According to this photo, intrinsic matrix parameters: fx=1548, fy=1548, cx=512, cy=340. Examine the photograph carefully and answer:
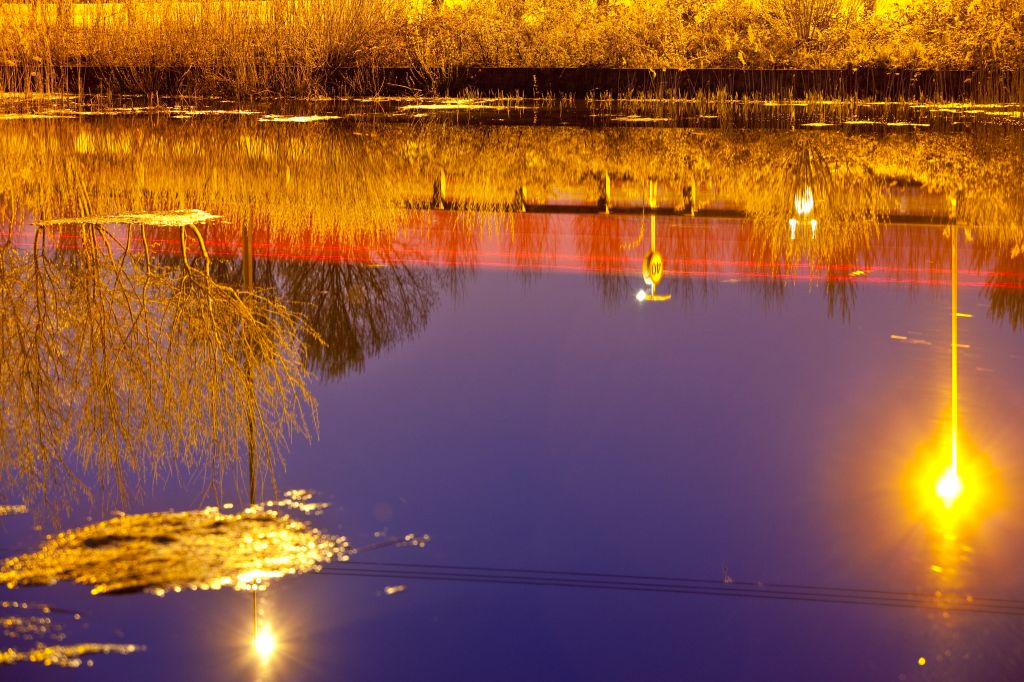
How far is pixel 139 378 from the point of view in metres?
7.35

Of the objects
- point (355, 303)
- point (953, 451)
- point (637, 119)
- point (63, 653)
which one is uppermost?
point (637, 119)

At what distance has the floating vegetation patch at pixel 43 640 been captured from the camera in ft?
14.3

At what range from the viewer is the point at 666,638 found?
4453 mm

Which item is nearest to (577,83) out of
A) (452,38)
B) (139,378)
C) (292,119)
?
(452,38)

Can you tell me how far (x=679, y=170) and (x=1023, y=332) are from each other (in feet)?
25.2

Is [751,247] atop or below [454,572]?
atop

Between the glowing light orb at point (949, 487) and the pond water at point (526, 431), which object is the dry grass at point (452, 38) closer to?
the pond water at point (526, 431)

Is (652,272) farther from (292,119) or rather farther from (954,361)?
(292,119)

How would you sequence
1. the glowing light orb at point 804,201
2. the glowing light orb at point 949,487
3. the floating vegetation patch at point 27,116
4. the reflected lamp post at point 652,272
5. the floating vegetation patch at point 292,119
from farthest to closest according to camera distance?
the floating vegetation patch at point 27,116
the floating vegetation patch at point 292,119
the glowing light orb at point 804,201
the reflected lamp post at point 652,272
the glowing light orb at point 949,487

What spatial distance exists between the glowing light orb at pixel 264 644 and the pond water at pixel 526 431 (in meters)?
0.01

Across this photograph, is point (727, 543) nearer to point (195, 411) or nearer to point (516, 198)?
point (195, 411)

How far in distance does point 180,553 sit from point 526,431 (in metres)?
1.93

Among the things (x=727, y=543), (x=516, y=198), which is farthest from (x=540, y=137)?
(x=727, y=543)

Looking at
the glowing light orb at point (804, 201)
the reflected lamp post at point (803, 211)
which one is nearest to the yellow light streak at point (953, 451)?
the reflected lamp post at point (803, 211)
